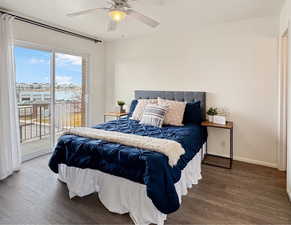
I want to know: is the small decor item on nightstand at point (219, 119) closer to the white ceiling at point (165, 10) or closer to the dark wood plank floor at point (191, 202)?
the dark wood plank floor at point (191, 202)

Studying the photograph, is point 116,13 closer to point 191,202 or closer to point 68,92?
point 191,202

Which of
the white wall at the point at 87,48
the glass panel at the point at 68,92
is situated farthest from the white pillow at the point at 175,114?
the glass panel at the point at 68,92

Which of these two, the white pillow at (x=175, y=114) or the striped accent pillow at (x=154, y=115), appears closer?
the striped accent pillow at (x=154, y=115)

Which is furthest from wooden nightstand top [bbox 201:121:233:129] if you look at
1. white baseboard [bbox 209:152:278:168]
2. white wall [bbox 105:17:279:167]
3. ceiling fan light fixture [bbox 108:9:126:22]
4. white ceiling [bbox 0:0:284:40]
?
ceiling fan light fixture [bbox 108:9:126:22]

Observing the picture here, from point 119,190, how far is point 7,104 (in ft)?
7.26

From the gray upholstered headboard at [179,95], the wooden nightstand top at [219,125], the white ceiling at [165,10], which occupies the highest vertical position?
the white ceiling at [165,10]

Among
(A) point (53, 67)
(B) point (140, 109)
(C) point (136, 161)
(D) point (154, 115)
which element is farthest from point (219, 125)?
(A) point (53, 67)

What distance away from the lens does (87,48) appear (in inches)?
180

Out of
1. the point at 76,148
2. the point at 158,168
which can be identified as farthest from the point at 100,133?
the point at 158,168

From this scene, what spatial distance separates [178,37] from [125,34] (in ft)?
3.80

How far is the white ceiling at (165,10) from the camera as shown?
2723 mm

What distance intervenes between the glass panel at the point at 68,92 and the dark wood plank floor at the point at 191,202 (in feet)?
5.56

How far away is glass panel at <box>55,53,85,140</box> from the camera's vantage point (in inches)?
162

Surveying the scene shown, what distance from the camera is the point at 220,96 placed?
365 cm
